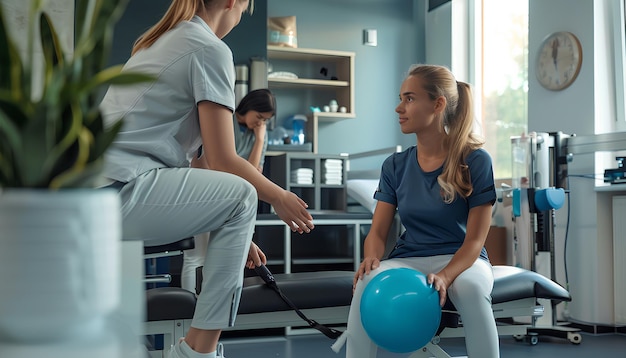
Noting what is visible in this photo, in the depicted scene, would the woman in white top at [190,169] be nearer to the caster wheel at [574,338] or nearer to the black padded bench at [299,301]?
the black padded bench at [299,301]

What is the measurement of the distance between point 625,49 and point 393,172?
102 inches

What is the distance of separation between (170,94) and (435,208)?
983 millimetres

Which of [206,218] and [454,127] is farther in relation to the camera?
[454,127]

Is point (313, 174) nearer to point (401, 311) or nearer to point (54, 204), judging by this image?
point (401, 311)

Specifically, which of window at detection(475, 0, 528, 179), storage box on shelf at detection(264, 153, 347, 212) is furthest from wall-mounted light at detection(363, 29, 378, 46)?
storage box on shelf at detection(264, 153, 347, 212)

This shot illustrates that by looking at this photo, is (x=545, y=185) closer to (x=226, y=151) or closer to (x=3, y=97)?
(x=226, y=151)

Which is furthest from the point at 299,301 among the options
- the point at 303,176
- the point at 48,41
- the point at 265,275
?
the point at 303,176

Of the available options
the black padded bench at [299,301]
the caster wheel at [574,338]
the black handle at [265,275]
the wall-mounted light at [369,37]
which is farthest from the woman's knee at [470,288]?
the wall-mounted light at [369,37]

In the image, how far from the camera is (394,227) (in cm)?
400

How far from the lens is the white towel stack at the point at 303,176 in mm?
4738

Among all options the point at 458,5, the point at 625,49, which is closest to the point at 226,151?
the point at 625,49

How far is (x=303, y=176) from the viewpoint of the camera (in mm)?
4746

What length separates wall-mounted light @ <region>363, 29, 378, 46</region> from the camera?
613 cm

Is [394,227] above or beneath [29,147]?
beneath
